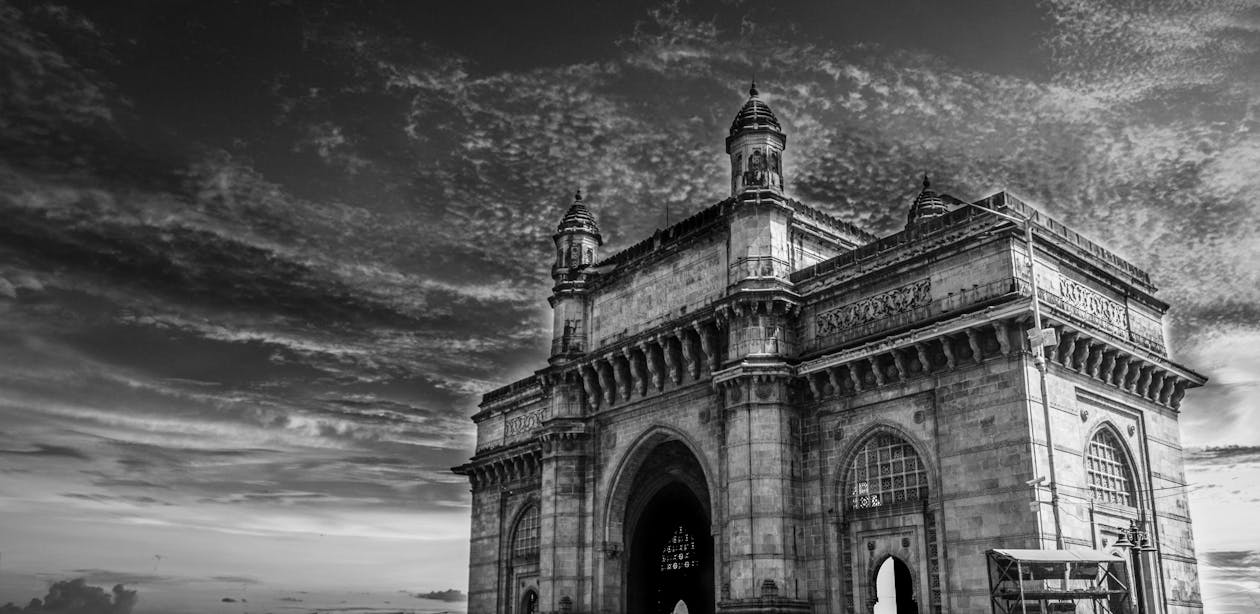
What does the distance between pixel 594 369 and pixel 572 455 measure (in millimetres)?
3570

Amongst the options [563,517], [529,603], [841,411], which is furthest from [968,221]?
[529,603]

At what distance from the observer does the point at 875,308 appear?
3084 centimetres

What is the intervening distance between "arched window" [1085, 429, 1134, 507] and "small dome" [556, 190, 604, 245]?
73.6ft

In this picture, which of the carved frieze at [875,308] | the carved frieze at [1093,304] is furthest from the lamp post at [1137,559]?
the carved frieze at [875,308]

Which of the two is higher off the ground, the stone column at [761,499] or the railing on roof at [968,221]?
the railing on roof at [968,221]

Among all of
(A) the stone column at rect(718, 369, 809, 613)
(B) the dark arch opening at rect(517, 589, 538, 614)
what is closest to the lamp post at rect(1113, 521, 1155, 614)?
(A) the stone column at rect(718, 369, 809, 613)

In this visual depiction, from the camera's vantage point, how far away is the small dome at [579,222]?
144ft

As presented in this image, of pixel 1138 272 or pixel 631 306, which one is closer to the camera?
pixel 1138 272

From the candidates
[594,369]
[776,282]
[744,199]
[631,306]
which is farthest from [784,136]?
[594,369]

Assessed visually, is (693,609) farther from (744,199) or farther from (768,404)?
(744,199)

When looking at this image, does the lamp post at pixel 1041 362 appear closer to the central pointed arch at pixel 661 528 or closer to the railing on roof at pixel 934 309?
the railing on roof at pixel 934 309

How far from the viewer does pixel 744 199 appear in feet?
112

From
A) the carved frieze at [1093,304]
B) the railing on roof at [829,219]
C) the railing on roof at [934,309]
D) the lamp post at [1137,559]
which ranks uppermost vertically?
the railing on roof at [829,219]

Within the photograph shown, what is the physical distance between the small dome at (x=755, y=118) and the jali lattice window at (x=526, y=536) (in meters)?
21.7
